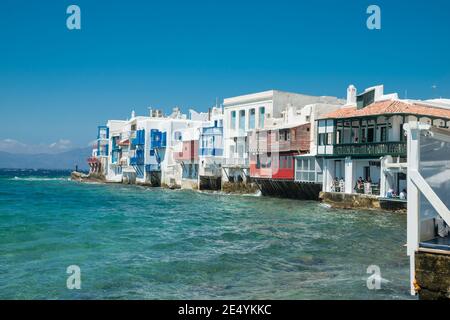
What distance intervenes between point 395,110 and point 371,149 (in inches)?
126

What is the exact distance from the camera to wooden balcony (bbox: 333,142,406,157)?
34125 millimetres

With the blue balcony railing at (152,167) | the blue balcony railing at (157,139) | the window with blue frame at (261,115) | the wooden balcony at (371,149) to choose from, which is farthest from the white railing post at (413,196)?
the blue balcony railing at (152,167)

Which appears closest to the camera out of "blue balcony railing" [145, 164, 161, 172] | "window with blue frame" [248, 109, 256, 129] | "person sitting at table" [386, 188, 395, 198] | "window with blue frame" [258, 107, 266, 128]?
"person sitting at table" [386, 188, 395, 198]

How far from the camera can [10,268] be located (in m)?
15.4

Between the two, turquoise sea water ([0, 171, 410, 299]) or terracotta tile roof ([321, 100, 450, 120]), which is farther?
terracotta tile roof ([321, 100, 450, 120])

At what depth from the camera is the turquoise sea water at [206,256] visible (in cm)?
1244

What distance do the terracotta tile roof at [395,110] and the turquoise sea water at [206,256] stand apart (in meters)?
A: 8.03

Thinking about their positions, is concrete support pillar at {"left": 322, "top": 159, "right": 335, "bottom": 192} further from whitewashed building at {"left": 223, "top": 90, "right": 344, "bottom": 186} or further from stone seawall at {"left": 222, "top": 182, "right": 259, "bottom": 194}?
whitewashed building at {"left": 223, "top": 90, "right": 344, "bottom": 186}

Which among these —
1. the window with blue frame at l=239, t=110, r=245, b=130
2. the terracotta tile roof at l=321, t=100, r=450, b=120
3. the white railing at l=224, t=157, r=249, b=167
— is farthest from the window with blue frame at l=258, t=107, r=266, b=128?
the terracotta tile roof at l=321, t=100, r=450, b=120

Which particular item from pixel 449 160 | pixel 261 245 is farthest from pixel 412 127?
pixel 261 245

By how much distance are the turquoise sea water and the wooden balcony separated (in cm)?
546

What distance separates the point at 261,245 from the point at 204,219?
10490 millimetres

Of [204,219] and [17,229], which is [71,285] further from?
[204,219]

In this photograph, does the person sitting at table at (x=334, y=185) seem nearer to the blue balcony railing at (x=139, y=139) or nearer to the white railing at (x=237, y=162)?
the white railing at (x=237, y=162)
